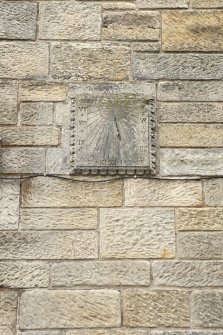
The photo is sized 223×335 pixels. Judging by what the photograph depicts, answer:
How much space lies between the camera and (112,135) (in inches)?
135

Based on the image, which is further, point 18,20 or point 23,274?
point 18,20

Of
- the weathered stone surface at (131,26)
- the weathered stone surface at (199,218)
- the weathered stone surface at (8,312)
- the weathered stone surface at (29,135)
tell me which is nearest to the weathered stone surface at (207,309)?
the weathered stone surface at (199,218)

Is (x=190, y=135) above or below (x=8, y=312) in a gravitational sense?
above

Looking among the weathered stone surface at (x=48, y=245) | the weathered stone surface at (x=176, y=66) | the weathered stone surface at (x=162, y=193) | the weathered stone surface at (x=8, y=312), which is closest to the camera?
the weathered stone surface at (x=8, y=312)

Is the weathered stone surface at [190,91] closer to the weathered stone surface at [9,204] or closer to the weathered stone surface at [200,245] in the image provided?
the weathered stone surface at [200,245]

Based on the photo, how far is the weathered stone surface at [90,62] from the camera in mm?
3576

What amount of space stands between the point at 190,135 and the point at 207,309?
100 centimetres

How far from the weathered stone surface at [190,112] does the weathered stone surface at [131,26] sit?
0.46 m

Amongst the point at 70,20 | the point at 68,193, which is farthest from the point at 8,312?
the point at 70,20

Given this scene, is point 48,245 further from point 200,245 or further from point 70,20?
point 70,20

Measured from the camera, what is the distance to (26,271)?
10.7ft

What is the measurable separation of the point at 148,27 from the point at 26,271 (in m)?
1.66

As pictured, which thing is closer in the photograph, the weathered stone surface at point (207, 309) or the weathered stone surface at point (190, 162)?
the weathered stone surface at point (207, 309)

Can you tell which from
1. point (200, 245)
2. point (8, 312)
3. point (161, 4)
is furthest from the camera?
point (161, 4)
